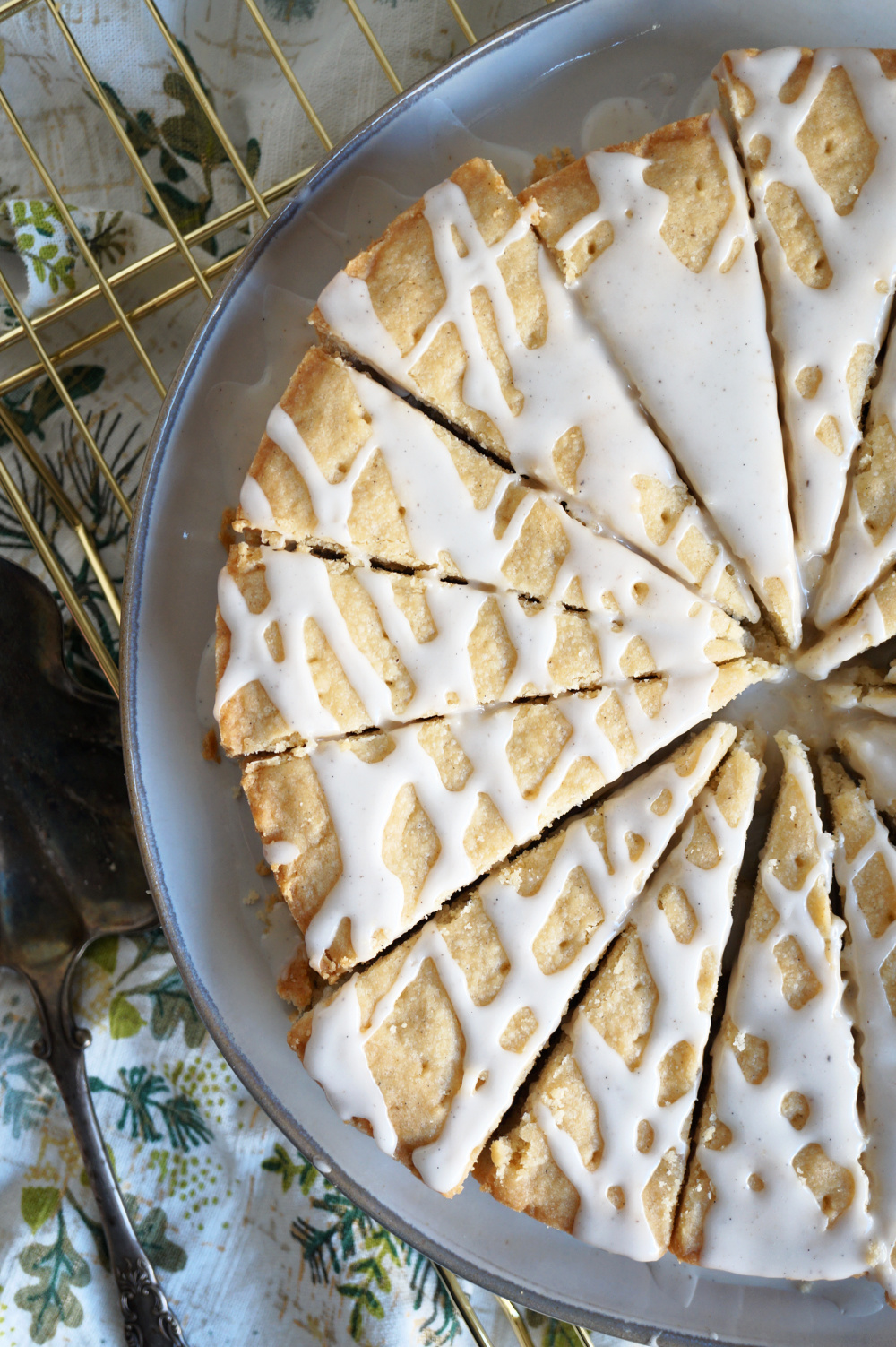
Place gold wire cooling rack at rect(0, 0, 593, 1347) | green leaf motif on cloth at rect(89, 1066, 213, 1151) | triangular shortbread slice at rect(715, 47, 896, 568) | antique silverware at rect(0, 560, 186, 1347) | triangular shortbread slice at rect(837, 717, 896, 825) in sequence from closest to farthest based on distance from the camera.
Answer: triangular shortbread slice at rect(715, 47, 896, 568)
triangular shortbread slice at rect(837, 717, 896, 825)
gold wire cooling rack at rect(0, 0, 593, 1347)
antique silverware at rect(0, 560, 186, 1347)
green leaf motif on cloth at rect(89, 1066, 213, 1151)

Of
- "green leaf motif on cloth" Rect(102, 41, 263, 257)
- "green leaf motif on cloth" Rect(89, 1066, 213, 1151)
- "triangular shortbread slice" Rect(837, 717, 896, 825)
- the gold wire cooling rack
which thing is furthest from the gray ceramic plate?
"triangular shortbread slice" Rect(837, 717, 896, 825)

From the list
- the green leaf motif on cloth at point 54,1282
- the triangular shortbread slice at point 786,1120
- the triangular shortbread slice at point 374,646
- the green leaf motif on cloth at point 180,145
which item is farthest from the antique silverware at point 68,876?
the triangular shortbread slice at point 786,1120

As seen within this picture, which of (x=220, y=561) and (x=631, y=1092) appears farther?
(x=220, y=561)

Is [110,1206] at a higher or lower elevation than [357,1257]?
higher

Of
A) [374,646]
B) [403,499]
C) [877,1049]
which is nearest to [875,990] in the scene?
[877,1049]

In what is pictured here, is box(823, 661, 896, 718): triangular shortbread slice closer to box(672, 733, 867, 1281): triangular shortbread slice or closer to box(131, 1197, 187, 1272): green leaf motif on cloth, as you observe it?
box(672, 733, 867, 1281): triangular shortbread slice

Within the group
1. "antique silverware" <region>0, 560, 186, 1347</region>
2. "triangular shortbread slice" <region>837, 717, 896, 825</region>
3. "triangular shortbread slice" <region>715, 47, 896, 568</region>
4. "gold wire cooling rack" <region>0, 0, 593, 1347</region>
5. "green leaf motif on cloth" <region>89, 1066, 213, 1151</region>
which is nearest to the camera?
"triangular shortbread slice" <region>715, 47, 896, 568</region>

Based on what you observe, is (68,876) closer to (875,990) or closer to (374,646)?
(374,646)
